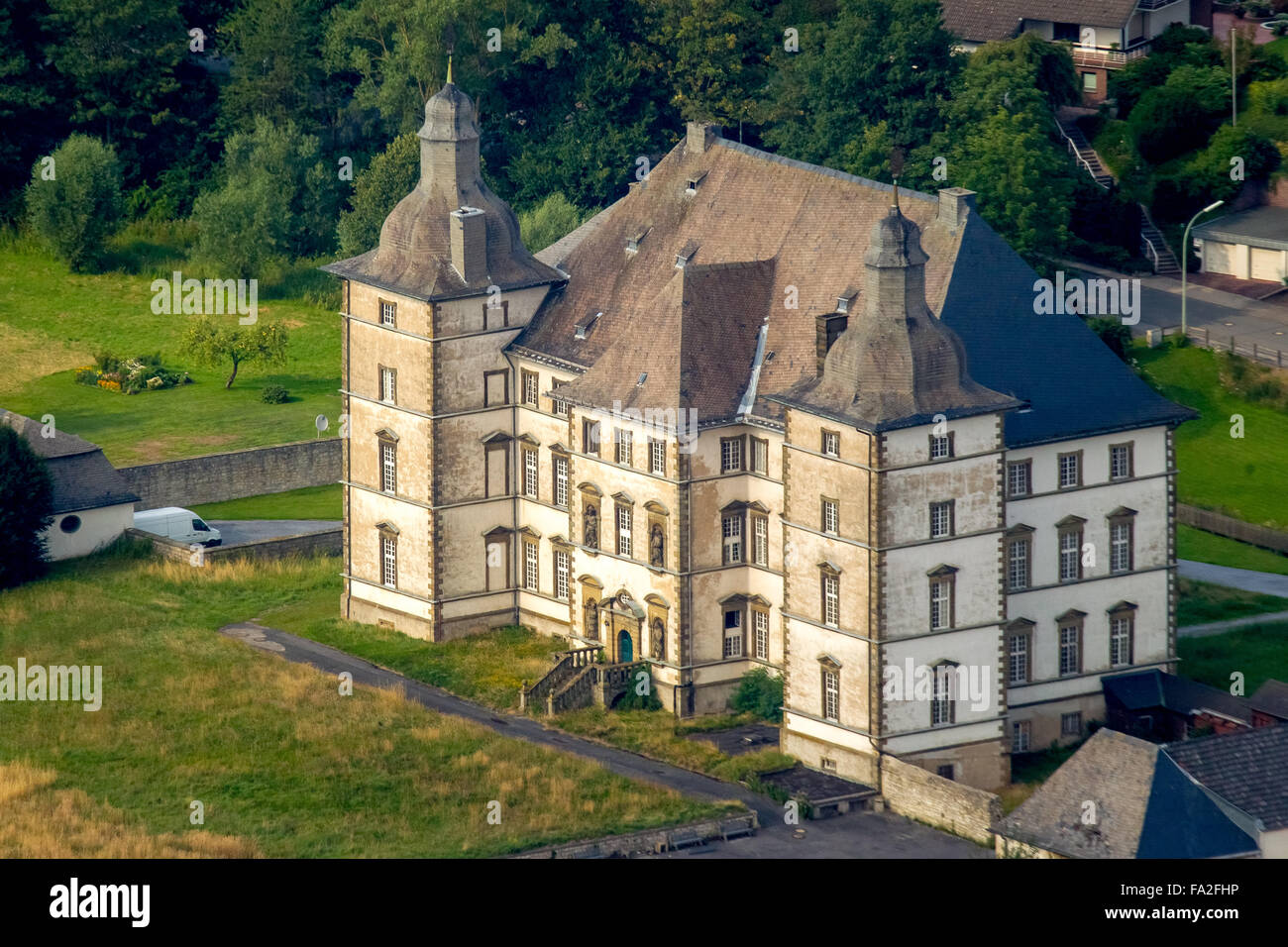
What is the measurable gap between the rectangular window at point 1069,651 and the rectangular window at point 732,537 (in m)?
11.3

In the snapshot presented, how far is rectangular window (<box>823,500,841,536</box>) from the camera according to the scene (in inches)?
4535

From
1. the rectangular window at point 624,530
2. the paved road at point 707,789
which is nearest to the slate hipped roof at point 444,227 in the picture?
the rectangular window at point 624,530

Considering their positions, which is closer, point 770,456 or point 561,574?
point 770,456

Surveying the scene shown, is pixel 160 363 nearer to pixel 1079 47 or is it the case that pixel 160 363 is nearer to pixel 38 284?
pixel 38 284

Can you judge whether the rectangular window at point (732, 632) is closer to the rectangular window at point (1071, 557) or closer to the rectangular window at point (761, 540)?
the rectangular window at point (761, 540)

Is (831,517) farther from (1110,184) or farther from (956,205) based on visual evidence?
(1110,184)

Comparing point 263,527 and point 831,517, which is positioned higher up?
point 831,517

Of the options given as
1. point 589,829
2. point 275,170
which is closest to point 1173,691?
point 589,829

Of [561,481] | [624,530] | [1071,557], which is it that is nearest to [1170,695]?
[1071,557]

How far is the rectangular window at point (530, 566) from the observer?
5167 inches

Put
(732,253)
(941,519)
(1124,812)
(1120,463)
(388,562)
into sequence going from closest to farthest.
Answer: (1124,812), (941,519), (1120,463), (732,253), (388,562)

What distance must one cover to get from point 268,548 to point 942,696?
34.8 meters

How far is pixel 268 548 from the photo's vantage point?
14050 centimetres

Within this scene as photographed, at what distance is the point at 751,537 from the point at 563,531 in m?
8.90
